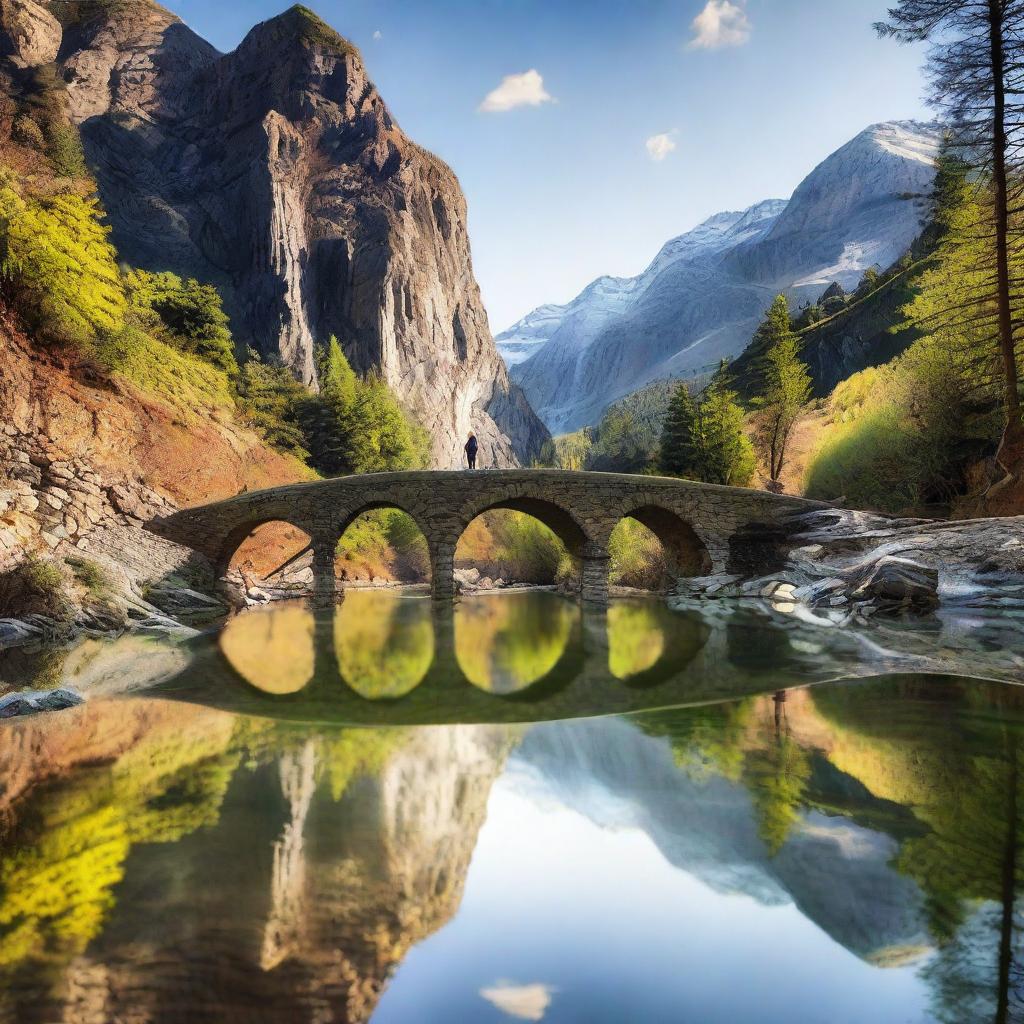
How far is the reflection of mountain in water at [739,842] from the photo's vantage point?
3.87m

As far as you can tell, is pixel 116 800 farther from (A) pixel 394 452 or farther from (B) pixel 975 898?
(A) pixel 394 452

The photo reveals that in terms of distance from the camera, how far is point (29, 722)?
7.50 m

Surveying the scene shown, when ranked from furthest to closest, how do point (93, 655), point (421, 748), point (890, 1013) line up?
point (93, 655)
point (421, 748)
point (890, 1013)

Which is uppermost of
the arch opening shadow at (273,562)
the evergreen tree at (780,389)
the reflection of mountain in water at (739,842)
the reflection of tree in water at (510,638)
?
the evergreen tree at (780,389)

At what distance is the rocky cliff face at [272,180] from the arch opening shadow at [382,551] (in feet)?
56.3

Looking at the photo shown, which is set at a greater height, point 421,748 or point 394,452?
point 394,452

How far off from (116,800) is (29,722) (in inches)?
123

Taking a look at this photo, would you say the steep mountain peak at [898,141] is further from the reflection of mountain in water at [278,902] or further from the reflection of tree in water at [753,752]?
the reflection of mountain in water at [278,902]

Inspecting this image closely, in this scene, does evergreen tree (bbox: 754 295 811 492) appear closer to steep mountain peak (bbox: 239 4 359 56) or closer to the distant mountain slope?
the distant mountain slope

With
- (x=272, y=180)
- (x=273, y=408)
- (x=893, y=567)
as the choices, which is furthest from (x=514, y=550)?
(x=272, y=180)

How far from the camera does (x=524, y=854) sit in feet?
16.0

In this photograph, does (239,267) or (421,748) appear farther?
(239,267)

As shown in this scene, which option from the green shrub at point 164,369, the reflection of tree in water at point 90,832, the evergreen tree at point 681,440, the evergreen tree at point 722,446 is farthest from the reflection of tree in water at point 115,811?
the evergreen tree at point 681,440

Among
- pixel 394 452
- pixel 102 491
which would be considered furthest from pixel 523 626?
pixel 394 452
